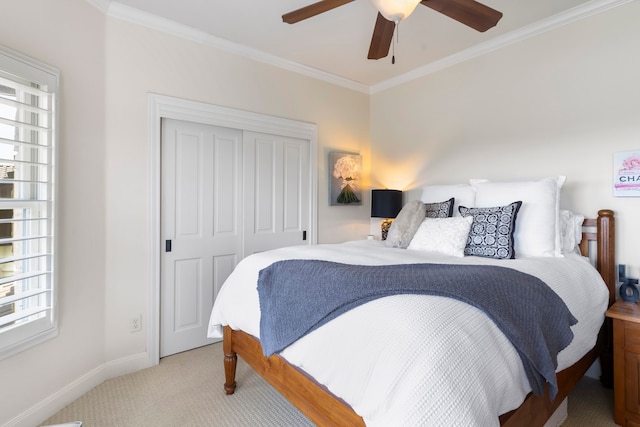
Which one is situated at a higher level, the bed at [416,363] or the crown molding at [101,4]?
the crown molding at [101,4]

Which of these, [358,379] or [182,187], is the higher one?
[182,187]

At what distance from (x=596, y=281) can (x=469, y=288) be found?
4.34 ft

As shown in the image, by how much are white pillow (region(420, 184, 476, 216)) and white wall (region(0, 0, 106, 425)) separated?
2.65m

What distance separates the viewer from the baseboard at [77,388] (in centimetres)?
179

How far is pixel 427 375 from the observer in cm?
91

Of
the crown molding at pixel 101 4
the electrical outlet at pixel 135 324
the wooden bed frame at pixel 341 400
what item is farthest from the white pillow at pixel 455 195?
the crown molding at pixel 101 4

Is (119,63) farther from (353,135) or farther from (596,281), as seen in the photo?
(596,281)

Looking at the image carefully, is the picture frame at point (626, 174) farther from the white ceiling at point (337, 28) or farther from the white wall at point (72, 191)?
the white wall at point (72, 191)

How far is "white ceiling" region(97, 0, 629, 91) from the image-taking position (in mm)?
2371

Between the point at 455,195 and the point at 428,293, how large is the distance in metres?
1.82

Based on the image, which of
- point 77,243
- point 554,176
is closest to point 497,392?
point 554,176

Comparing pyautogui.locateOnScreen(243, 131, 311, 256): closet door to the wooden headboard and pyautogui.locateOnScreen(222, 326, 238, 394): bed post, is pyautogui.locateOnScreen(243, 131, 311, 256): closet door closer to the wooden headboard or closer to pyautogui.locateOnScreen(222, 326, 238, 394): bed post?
pyautogui.locateOnScreen(222, 326, 238, 394): bed post

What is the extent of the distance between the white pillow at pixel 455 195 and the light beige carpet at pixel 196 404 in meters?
1.46

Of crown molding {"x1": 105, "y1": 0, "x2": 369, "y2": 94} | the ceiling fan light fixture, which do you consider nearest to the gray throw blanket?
the ceiling fan light fixture
